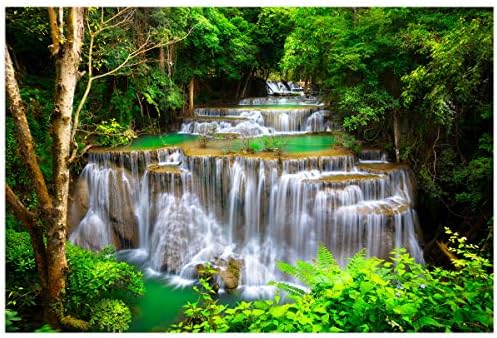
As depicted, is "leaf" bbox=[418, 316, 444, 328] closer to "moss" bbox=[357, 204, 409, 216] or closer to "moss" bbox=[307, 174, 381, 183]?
"moss" bbox=[357, 204, 409, 216]

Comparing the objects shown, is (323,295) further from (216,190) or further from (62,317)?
(216,190)

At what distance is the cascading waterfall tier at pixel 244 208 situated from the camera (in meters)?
8.35

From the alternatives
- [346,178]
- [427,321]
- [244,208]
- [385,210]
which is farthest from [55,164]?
[385,210]

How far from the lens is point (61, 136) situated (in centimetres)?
460

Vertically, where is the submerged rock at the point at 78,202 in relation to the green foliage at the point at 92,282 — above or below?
above

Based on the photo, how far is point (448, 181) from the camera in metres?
8.53

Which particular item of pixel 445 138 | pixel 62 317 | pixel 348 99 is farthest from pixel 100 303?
pixel 445 138

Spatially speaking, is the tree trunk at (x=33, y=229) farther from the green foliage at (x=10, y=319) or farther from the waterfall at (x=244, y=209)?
the waterfall at (x=244, y=209)

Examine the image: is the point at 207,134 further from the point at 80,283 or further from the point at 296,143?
the point at 80,283

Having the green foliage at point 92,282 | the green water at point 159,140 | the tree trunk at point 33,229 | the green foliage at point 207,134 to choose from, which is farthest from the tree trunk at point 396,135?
the tree trunk at point 33,229

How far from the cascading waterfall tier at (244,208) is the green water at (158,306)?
62 cm

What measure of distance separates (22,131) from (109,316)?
2735mm

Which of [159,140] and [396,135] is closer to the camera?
[396,135]

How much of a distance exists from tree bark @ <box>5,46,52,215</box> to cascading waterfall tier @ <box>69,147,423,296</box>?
445cm
